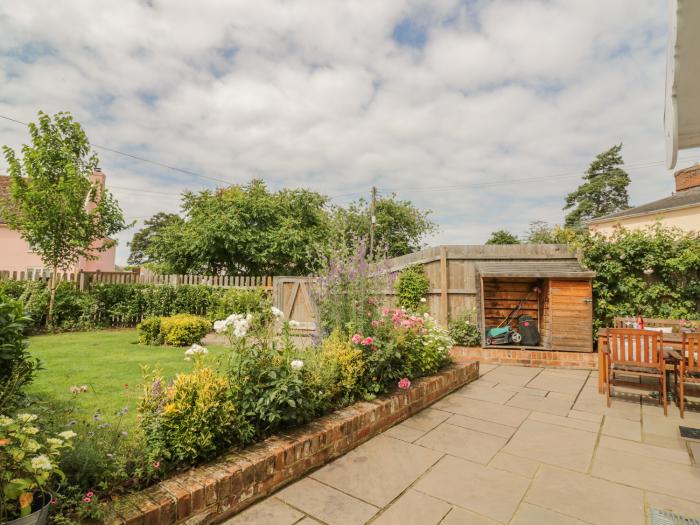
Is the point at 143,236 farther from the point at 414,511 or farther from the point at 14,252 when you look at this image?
the point at 414,511

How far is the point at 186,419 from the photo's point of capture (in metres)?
2.17

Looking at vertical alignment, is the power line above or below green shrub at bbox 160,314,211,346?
above

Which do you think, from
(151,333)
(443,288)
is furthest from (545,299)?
(151,333)

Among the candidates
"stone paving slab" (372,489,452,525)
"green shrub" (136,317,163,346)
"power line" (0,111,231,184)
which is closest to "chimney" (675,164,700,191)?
"stone paving slab" (372,489,452,525)

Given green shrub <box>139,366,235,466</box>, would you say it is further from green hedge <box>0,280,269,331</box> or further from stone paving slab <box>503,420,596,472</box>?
green hedge <box>0,280,269,331</box>

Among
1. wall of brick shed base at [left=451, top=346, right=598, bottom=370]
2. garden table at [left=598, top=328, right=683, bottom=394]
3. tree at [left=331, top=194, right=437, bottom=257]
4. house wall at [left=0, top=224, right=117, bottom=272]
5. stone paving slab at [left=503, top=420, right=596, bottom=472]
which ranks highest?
tree at [left=331, top=194, right=437, bottom=257]

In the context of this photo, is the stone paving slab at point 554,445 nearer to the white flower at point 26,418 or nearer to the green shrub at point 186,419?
the green shrub at point 186,419

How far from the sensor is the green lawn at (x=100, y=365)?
371cm

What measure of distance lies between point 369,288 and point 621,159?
129 ft

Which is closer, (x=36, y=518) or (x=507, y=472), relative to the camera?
(x=36, y=518)

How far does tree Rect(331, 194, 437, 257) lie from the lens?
27719 millimetres

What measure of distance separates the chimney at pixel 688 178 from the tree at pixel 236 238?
58.9ft

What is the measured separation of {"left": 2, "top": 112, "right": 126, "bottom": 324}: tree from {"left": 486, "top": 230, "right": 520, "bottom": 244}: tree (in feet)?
77.1

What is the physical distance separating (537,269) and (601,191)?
33362 mm
